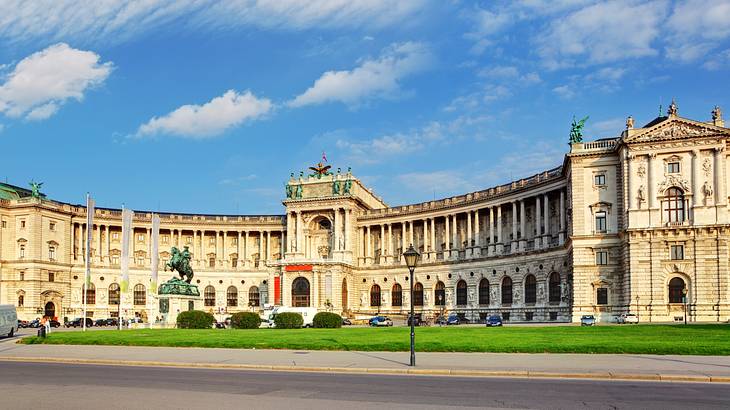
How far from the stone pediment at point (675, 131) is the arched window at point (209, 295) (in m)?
86.7

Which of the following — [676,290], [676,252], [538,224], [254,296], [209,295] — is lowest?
[254,296]

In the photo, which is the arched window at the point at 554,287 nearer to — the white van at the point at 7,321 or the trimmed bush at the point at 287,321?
the trimmed bush at the point at 287,321

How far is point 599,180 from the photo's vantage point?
284 feet

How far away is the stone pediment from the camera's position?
79.6m

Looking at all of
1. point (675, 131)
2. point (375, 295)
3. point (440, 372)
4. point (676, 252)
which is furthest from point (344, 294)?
point (440, 372)

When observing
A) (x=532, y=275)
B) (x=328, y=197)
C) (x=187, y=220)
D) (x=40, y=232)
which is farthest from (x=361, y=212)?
(x=40, y=232)

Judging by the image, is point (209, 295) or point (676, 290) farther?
point (209, 295)

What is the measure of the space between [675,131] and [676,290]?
1714 centimetres

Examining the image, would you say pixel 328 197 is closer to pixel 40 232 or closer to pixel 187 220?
pixel 187 220

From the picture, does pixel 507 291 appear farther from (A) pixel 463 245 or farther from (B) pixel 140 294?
(B) pixel 140 294

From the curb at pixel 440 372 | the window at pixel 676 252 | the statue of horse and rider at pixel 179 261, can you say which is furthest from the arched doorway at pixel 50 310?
the window at pixel 676 252

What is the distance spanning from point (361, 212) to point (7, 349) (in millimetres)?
A: 92912

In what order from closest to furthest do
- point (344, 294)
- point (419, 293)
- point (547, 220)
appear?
point (547, 220)
point (419, 293)
point (344, 294)

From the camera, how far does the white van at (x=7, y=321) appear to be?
2467 inches
